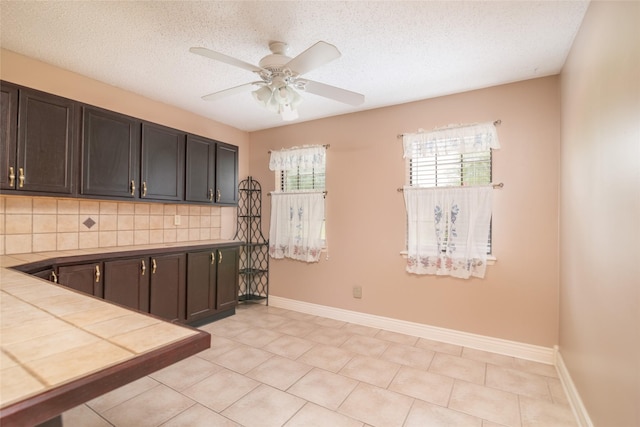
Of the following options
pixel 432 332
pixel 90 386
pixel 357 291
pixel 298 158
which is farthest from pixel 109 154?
pixel 432 332

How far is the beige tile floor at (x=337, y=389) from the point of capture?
1.82 metres

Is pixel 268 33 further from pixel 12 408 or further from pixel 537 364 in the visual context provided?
pixel 537 364

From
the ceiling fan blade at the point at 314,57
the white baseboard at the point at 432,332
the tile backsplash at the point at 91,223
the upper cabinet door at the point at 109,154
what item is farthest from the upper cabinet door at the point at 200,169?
the ceiling fan blade at the point at 314,57

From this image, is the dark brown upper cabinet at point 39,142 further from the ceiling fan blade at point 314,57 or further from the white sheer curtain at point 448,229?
the white sheer curtain at point 448,229

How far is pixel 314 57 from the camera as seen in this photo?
66.7 inches

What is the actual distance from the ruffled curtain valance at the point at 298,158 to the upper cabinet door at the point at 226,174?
497 millimetres

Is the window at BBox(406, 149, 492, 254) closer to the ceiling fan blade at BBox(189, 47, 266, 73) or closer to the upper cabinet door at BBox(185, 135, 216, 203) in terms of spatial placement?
the ceiling fan blade at BBox(189, 47, 266, 73)

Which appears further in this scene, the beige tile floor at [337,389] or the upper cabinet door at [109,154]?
the upper cabinet door at [109,154]

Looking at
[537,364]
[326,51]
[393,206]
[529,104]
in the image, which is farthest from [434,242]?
[326,51]

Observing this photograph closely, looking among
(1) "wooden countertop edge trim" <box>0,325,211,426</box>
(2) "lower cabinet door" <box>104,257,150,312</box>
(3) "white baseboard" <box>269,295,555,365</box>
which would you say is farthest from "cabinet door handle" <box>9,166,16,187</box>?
(3) "white baseboard" <box>269,295,555,365</box>

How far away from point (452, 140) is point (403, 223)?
93cm

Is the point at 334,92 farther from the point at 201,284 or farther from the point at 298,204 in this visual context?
the point at 201,284

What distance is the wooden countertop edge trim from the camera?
511 millimetres

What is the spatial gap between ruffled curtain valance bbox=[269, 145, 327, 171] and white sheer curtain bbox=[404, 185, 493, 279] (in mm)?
1178
